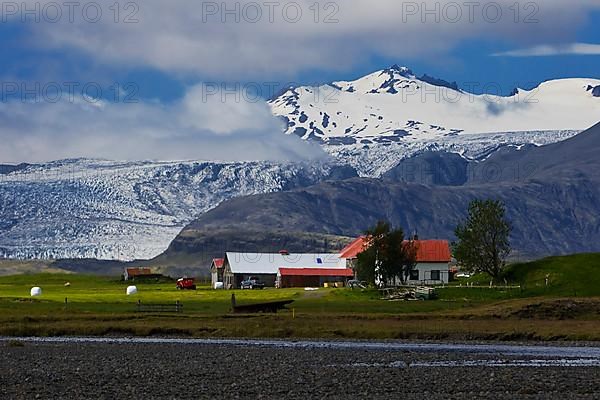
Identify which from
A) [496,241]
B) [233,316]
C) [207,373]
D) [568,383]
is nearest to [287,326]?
[233,316]

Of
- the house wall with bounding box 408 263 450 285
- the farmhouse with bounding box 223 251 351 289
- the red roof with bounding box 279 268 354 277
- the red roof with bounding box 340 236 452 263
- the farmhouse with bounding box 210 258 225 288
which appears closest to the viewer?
the house wall with bounding box 408 263 450 285

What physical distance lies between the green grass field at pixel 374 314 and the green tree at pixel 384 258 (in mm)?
7938

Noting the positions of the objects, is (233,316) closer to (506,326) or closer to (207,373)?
(506,326)

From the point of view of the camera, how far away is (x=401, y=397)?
121 feet

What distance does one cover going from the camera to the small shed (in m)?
154

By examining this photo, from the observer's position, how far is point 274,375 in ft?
142

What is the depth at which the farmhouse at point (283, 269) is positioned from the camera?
15550 cm

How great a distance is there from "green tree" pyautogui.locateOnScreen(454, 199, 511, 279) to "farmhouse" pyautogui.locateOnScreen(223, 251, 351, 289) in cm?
4563

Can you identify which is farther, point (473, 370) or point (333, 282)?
point (333, 282)

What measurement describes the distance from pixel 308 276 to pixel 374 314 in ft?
250

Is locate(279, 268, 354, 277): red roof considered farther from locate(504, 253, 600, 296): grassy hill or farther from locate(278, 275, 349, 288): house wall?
locate(504, 253, 600, 296): grassy hill

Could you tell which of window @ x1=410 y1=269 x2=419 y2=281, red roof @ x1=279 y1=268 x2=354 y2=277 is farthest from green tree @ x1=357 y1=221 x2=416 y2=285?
red roof @ x1=279 y1=268 x2=354 y2=277

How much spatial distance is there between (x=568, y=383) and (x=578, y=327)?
31.6 meters

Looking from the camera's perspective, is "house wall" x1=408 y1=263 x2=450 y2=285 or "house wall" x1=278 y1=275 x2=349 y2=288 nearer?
"house wall" x1=408 y1=263 x2=450 y2=285
